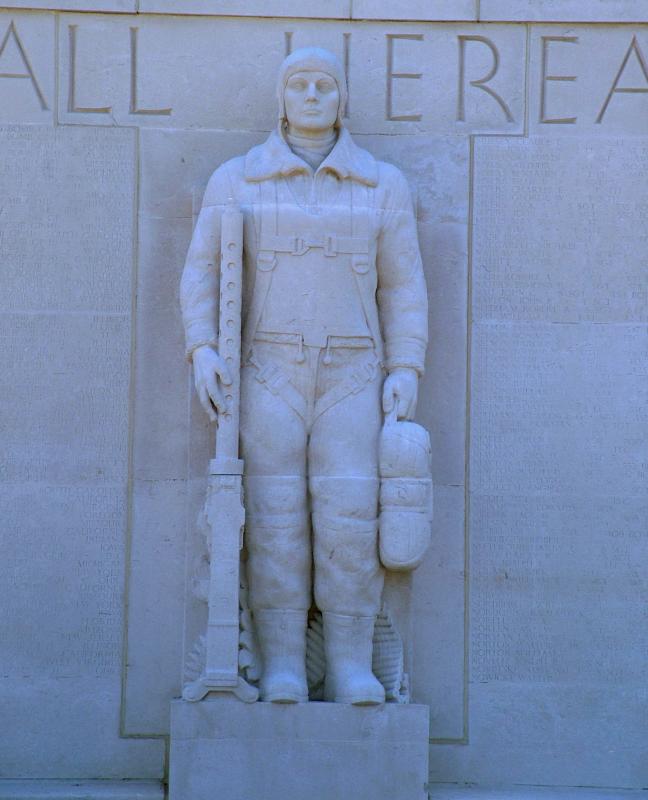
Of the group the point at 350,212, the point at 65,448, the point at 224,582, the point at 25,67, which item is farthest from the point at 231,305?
the point at 25,67

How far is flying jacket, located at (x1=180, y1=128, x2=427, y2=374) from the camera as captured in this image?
10297mm

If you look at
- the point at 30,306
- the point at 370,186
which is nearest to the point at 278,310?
the point at 370,186

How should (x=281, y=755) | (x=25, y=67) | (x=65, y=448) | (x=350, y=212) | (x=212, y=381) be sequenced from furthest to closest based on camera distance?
(x=25, y=67) < (x=65, y=448) < (x=350, y=212) < (x=212, y=381) < (x=281, y=755)

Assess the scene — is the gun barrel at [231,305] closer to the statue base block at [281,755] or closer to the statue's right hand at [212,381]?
the statue's right hand at [212,381]

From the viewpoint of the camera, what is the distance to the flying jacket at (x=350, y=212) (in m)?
10.3

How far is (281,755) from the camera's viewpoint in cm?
993

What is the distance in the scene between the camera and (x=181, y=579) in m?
10.6

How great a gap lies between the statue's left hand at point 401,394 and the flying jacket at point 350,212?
0.30ft

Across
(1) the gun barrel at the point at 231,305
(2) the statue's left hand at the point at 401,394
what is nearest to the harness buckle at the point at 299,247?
(1) the gun barrel at the point at 231,305

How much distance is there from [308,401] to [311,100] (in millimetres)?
1684

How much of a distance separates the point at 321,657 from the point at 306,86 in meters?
3.19

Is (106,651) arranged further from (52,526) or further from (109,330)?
(109,330)

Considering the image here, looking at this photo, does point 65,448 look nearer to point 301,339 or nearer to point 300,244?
point 301,339

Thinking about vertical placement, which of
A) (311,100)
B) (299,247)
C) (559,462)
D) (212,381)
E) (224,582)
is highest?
(311,100)
